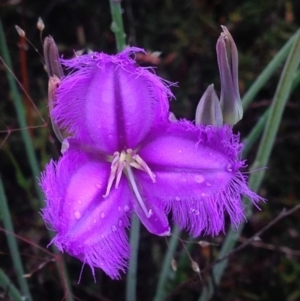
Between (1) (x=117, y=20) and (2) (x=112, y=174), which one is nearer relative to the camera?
(2) (x=112, y=174)

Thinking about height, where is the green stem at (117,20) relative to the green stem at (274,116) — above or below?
above

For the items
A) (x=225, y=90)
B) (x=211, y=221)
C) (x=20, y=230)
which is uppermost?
(x=225, y=90)

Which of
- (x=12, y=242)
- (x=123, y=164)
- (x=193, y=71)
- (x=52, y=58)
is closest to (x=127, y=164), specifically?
(x=123, y=164)

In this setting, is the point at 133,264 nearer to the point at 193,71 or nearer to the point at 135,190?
the point at 135,190

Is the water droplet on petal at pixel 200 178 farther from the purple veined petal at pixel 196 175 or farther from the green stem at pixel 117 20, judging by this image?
the green stem at pixel 117 20

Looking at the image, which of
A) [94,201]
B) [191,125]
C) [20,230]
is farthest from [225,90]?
[20,230]

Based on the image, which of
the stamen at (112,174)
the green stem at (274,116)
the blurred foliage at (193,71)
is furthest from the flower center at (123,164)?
the blurred foliage at (193,71)

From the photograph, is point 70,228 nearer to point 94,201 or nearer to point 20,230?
point 94,201
